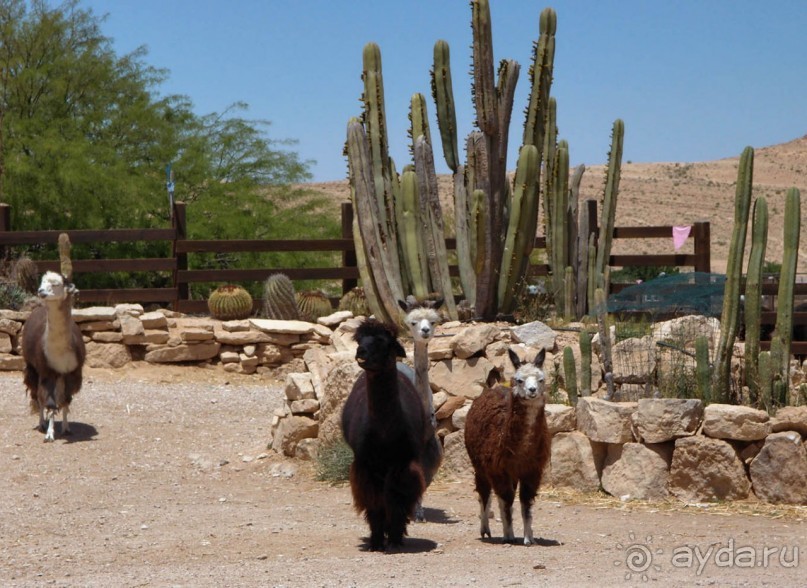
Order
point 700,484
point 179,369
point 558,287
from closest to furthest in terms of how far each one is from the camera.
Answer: point 700,484, point 558,287, point 179,369

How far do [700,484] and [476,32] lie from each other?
6.75m

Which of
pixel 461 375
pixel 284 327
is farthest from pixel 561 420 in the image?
pixel 284 327

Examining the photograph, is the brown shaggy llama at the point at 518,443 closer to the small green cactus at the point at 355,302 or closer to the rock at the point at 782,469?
the rock at the point at 782,469

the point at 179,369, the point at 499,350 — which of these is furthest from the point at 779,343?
the point at 179,369

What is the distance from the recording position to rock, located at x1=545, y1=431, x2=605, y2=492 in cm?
958

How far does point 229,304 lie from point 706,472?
953 centimetres

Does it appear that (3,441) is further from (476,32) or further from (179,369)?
(476,32)

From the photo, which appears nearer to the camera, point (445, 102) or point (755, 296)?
point (755, 296)

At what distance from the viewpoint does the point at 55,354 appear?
12.2 meters

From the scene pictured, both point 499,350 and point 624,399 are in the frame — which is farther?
point 499,350

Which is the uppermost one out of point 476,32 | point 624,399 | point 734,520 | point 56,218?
point 476,32

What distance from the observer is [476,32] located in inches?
543

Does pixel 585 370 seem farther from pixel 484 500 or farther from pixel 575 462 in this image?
pixel 484 500

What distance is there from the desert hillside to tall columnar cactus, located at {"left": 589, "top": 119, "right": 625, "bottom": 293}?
32713 mm
